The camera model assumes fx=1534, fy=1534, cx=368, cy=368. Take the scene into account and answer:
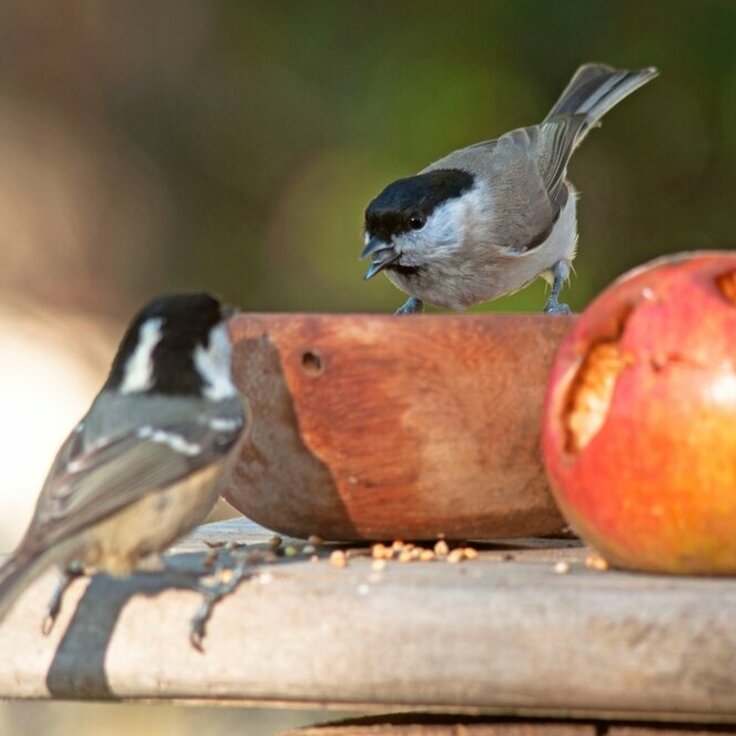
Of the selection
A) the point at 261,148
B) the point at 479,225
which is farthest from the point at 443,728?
the point at 261,148

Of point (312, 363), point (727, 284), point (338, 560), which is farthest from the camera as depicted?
point (312, 363)

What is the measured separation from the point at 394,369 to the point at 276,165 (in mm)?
3823

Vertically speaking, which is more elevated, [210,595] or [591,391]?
[591,391]

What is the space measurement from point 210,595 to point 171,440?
1.08 ft

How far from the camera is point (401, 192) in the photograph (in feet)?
14.6

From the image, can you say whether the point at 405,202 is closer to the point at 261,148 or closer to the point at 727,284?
the point at 261,148

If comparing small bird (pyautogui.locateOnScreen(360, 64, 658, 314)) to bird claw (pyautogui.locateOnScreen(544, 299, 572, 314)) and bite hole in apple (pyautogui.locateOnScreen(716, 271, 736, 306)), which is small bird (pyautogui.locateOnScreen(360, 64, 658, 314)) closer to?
bird claw (pyautogui.locateOnScreen(544, 299, 572, 314))

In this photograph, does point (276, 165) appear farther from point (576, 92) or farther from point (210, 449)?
point (210, 449)

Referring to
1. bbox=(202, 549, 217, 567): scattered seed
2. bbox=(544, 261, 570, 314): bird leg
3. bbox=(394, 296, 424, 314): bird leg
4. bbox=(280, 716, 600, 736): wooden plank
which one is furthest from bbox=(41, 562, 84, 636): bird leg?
bbox=(544, 261, 570, 314): bird leg

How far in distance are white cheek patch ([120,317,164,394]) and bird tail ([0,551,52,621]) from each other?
37cm

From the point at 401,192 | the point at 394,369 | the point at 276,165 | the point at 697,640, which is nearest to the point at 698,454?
the point at 697,640

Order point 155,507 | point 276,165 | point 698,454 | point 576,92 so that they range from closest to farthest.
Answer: point 698,454 → point 155,507 → point 576,92 → point 276,165

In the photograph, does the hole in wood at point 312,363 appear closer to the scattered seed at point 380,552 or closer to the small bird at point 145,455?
the small bird at point 145,455

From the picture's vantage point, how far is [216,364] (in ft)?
8.04
